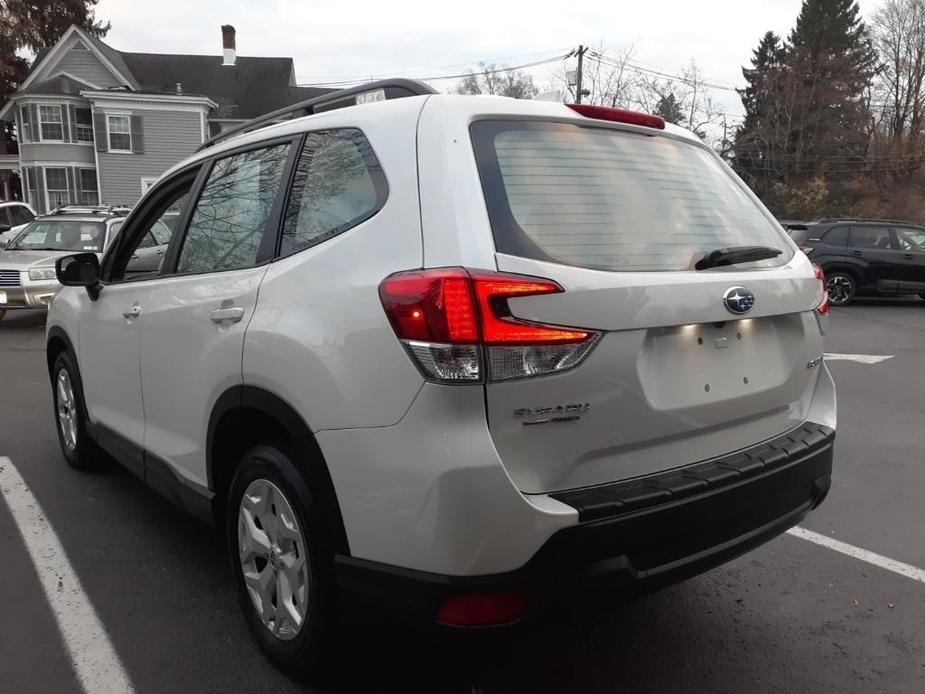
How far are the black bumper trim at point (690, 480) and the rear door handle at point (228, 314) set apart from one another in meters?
1.29

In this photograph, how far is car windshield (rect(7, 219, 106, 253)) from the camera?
39.1 ft

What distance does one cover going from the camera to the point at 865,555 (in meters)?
3.70

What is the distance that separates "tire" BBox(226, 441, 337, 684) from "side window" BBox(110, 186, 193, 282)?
4.59 ft

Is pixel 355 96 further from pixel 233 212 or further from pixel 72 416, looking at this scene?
pixel 72 416

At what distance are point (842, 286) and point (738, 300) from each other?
1386 centimetres

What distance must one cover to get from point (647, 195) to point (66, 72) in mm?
40962

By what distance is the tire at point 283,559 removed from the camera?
2.33 meters

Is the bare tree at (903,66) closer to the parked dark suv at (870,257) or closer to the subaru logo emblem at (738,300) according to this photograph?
the parked dark suv at (870,257)

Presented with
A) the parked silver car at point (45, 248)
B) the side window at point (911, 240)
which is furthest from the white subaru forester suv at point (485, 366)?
the side window at point (911, 240)

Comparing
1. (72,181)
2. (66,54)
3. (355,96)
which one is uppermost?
(66,54)

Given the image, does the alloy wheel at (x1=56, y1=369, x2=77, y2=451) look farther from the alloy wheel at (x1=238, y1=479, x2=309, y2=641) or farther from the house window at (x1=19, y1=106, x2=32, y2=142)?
the house window at (x1=19, y1=106, x2=32, y2=142)

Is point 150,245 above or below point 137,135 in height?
below

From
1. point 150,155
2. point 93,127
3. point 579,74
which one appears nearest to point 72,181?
point 93,127

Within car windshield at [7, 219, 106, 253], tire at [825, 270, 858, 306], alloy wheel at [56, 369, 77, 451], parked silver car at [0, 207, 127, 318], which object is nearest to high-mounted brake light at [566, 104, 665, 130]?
alloy wheel at [56, 369, 77, 451]
